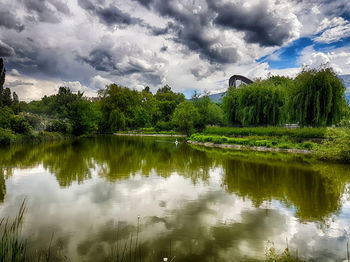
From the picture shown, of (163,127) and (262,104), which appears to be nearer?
(262,104)

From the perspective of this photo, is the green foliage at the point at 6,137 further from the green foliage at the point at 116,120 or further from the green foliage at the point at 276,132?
the green foliage at the point at 116,120

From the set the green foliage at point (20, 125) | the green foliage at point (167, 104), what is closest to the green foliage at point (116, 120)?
the green foliage at point (167, 104)

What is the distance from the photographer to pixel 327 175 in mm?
10914

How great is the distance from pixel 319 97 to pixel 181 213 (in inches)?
852

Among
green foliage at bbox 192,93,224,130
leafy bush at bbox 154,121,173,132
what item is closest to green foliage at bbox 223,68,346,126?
green foliage at bbox 192,93,224,130

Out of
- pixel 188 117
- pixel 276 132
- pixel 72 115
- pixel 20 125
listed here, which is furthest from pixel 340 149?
pixel 72 115

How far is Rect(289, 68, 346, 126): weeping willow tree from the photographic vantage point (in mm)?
21375

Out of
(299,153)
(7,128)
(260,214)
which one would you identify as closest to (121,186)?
(260,214)

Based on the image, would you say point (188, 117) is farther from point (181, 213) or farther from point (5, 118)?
point (181, 213)

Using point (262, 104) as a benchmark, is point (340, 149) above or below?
below

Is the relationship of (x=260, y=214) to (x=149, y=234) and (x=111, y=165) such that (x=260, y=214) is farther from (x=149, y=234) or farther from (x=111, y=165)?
(x=111, y=165)

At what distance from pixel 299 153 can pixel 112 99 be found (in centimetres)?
4975

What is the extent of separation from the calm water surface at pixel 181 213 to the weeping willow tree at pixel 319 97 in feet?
41.7

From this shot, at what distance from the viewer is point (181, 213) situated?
6137 mm
